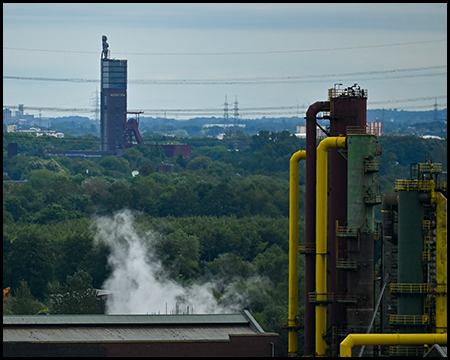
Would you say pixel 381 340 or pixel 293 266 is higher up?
pixel 293 266

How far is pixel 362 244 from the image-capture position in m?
41.8

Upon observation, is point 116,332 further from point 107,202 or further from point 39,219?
point 107,202

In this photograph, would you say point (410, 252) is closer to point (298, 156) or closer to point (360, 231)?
point (360, 231)

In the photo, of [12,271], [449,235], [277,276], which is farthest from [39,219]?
[449,235]

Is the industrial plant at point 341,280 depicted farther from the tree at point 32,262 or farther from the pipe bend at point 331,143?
the tree at point 32,262

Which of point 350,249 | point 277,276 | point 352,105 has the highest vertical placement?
point 352,105

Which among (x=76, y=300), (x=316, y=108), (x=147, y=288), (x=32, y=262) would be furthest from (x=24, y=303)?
(x=316, y=108)

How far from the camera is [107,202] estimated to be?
12912 cm

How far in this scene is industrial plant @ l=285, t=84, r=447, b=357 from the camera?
38.2 meters

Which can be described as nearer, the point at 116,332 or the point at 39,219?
the point at 116,332

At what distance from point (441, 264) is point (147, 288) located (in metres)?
46.9

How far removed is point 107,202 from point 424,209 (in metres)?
93.2

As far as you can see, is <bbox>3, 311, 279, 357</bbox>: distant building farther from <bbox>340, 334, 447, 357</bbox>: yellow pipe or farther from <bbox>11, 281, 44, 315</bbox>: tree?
<bbox>11, 281, 44, 315</bbox>: tree

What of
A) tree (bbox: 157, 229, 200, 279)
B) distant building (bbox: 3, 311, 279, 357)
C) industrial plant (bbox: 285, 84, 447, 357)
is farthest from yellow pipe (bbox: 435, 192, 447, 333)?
tree (bbox: 157, 229, 200, 279)
